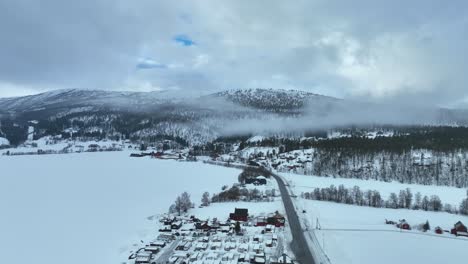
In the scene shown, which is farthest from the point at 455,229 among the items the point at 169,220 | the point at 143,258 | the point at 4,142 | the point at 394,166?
the point at 4,142

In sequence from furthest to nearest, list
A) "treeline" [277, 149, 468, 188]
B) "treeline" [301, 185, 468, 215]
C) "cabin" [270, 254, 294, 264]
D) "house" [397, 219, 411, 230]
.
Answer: "treeline" [277, 149, 468, 188]
"treeline" [301, 185, 468, 215]
"house" [397, 219, 411, 230]
"cabin" [270, 254, 294, 264]

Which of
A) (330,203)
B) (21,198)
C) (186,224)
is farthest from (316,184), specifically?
(21,198)

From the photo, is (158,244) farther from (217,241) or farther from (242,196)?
(242,196)

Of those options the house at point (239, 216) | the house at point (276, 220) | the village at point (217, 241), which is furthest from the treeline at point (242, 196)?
the house at point (276, 220)

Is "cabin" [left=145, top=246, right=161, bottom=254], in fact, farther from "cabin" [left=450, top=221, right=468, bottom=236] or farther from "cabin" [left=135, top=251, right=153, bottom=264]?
"cabin" [left=450, top=221, right=468, bottom=236]

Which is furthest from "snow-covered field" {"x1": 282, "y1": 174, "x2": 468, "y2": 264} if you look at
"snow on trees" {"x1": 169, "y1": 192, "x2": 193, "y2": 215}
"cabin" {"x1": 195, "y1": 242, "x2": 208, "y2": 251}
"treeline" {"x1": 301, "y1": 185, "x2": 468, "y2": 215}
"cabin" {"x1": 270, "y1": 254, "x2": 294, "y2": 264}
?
"snow on trees" {"x1": 169, "y1": 192, "x2": 193, "y2": 215}
